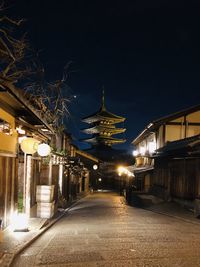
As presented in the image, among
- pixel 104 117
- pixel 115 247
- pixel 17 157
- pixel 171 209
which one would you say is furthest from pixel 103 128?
pixel 115 247

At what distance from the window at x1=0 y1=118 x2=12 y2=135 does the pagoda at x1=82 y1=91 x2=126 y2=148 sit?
52.8 metres

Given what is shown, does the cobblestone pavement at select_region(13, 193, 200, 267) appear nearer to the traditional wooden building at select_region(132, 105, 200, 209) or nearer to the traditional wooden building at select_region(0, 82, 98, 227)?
the traditional wooden building at select_region(0, 82, 98, 227)

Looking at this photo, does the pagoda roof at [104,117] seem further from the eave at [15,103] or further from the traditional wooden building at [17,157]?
the eave at [15,103]

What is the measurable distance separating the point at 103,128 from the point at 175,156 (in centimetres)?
4278

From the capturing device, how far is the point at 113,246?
10.6 m

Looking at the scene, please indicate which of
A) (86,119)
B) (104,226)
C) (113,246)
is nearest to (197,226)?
(104,226)

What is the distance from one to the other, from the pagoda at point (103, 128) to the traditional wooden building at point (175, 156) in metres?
24.8

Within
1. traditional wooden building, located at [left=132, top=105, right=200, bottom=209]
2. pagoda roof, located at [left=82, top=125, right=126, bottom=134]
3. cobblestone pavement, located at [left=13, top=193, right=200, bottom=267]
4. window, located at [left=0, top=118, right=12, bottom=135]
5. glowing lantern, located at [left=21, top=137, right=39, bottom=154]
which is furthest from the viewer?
pagoda roof, located at [left=82, top=125, right=126, bottom=134]

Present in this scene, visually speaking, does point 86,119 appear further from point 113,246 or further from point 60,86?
point 113,246

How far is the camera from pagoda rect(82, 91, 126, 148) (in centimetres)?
Result: 6650

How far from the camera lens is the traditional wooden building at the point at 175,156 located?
22.6 metres

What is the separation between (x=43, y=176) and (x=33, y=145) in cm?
621

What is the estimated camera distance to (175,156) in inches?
1017

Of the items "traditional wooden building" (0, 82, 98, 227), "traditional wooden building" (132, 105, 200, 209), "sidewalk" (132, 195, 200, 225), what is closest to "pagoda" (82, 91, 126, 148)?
"traditional wooden building" (132, 105, 200, 209)
